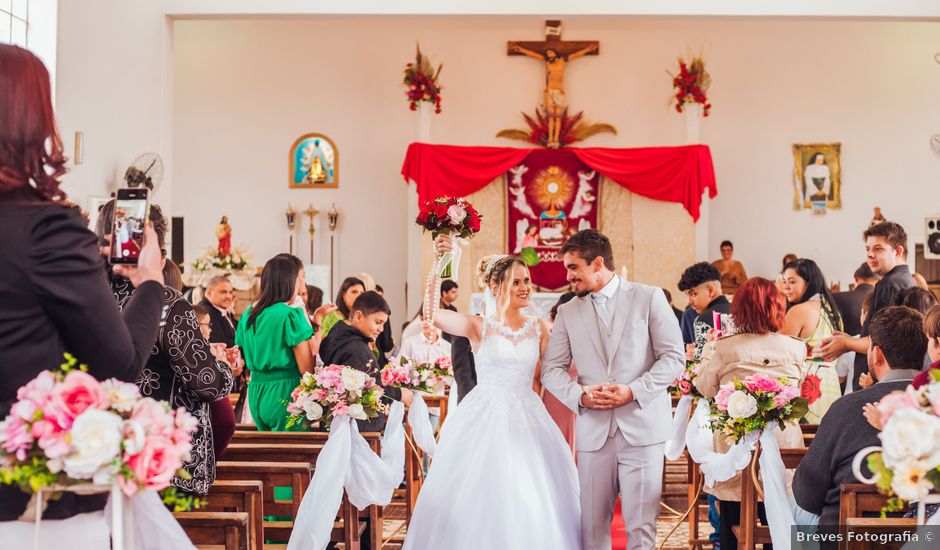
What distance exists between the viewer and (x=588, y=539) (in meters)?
4.79

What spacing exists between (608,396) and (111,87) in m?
6.54

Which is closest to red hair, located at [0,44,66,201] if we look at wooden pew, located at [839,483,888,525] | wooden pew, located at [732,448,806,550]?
wooden pew, located at [839,483,888,525]

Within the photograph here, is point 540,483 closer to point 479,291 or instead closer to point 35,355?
point 35,355

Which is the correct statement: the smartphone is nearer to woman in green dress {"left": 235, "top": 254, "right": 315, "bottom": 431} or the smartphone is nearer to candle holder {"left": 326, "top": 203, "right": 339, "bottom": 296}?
woman in green dress {"left": 235, "top": 254, "right": 315, "bottom": 431}

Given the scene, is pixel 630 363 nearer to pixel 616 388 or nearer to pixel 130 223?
pixel 616 388

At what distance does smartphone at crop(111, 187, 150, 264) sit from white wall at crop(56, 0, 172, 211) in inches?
242

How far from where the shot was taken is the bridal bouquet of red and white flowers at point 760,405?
4.25 m

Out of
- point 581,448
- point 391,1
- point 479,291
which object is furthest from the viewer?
point 479,291

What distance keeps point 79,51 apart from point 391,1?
12.0ft

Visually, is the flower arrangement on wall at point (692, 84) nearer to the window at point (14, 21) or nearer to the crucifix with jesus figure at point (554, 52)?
the crucifix with jesus figure at point (554, 52)

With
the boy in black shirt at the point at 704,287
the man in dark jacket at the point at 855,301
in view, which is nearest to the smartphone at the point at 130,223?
the boy in black shirt at the point at 704,287

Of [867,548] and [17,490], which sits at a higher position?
[17,490]

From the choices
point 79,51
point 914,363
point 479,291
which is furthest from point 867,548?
point 479,291

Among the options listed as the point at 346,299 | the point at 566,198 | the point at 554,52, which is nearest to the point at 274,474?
the point at 346,299
